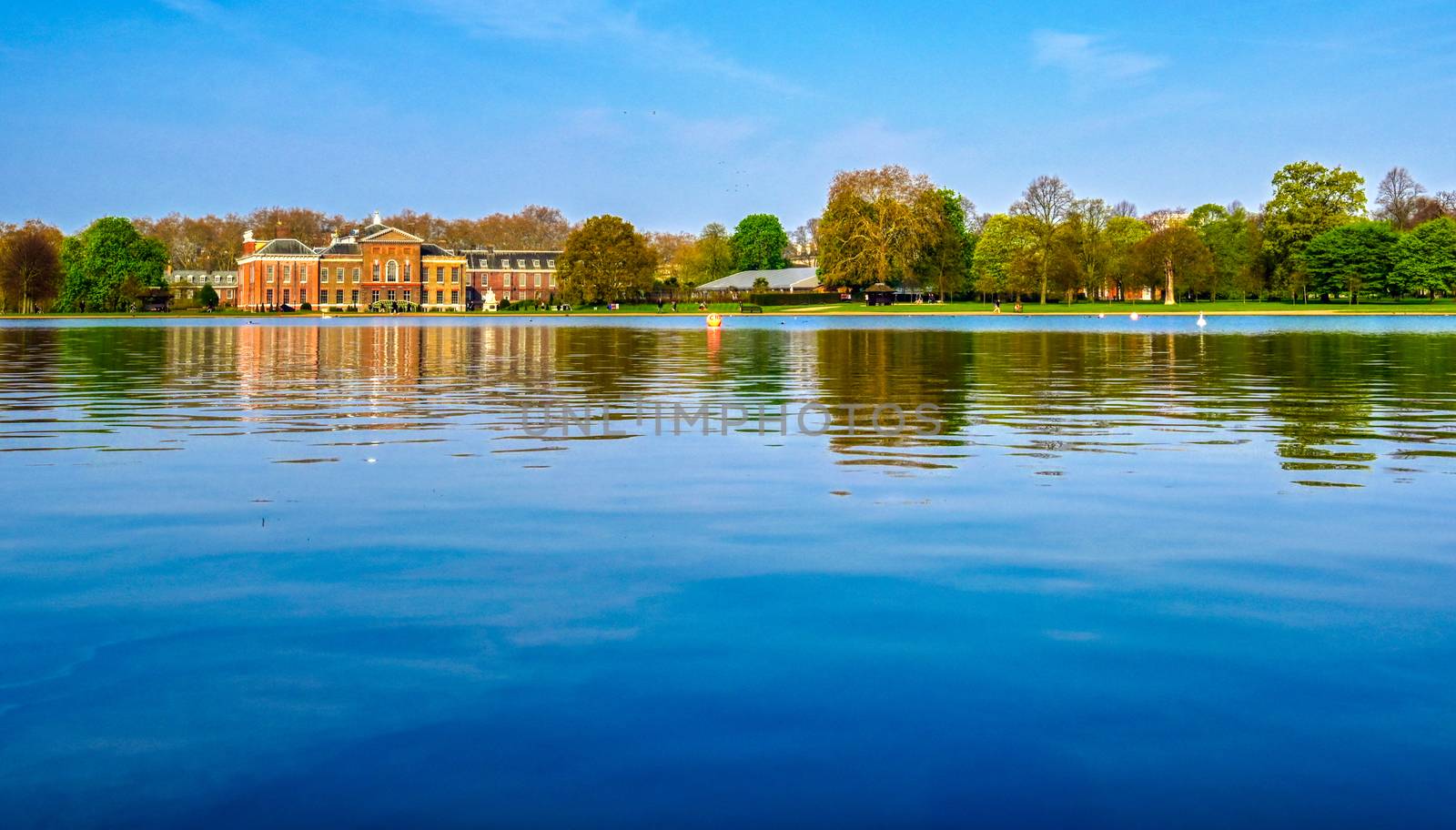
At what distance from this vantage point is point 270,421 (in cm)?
2027

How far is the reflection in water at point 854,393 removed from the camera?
56.5 feet

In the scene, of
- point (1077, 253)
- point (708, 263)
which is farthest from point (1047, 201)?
point (708, 263)

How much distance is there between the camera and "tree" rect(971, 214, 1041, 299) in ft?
420

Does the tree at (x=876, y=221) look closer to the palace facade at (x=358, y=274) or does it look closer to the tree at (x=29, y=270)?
the palace facade at (x=358, y=274)

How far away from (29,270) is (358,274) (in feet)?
172

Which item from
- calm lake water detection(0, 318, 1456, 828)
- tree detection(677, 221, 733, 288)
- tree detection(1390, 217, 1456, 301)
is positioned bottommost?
calm lake water detection(0, 318, 1456, 828)

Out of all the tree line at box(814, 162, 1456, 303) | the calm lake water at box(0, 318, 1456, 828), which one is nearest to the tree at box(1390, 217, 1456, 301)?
the tree line at box(814, 162, 1456, 303)

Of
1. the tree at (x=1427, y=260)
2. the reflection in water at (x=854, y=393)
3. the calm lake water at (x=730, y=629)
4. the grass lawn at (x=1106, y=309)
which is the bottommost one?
the calm lake water at (x=730, y=629)

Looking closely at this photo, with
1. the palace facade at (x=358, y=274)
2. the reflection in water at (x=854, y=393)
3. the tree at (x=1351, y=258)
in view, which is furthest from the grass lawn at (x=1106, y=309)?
the reflection in water at (x=854, y=393)

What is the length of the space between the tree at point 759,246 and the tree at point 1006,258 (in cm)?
5105

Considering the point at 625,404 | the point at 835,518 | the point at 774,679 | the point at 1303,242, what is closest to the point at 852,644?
the point at 774,679

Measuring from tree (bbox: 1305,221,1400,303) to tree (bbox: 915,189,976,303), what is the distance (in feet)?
108

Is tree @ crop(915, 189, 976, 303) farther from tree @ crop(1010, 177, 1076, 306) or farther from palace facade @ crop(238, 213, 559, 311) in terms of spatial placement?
palace facade @ crop(238, 213, 559, 311)

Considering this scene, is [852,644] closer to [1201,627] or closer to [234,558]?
[1201,627]
